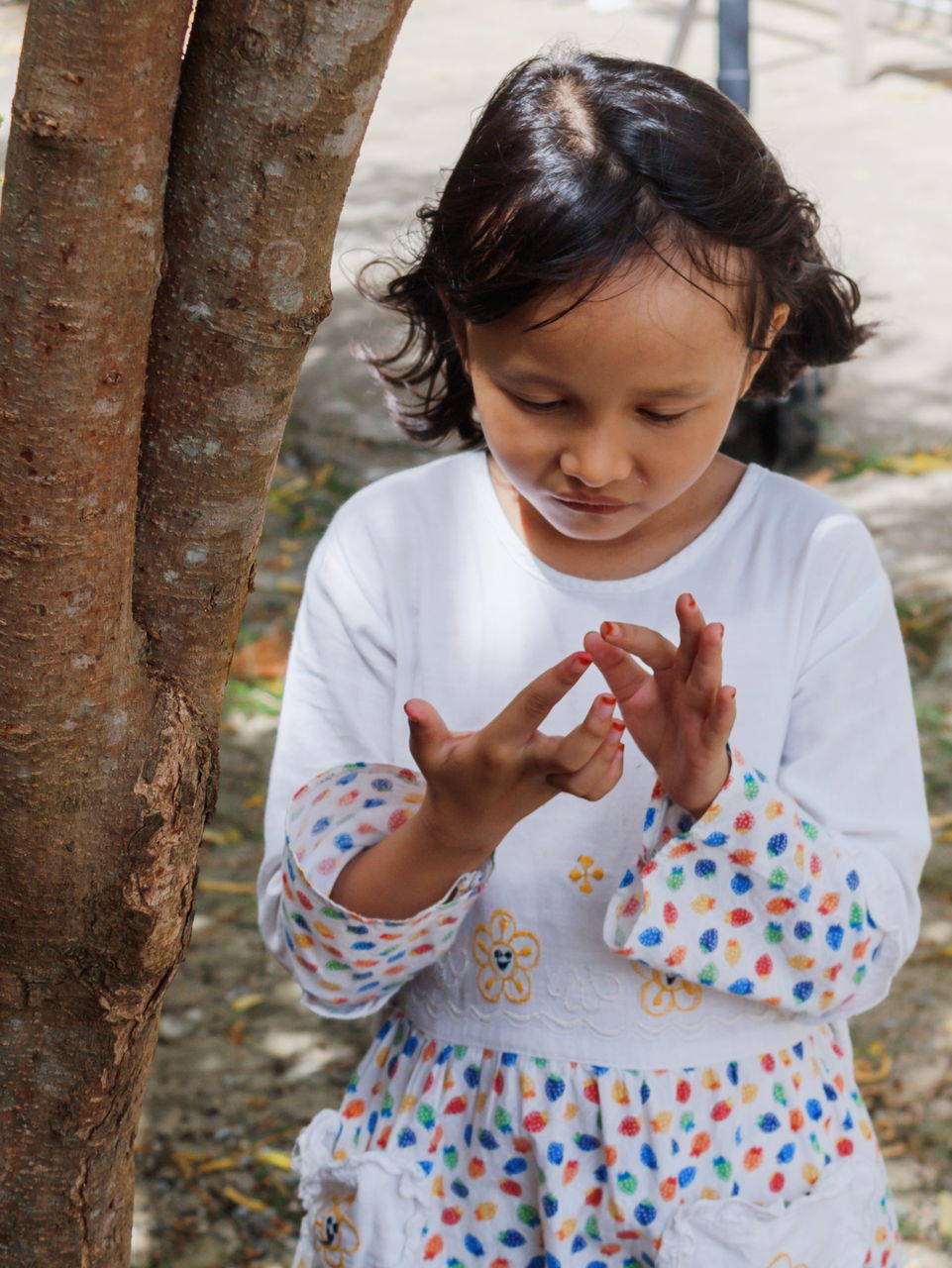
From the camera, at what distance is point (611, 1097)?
1676mm

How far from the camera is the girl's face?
1.52 metres

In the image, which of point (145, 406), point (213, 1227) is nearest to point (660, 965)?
point (145, 406)

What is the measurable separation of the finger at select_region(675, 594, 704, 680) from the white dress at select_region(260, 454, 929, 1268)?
16cm

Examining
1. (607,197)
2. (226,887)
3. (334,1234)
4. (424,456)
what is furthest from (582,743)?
(424,456)

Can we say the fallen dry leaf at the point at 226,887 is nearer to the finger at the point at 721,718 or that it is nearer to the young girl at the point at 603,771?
the young girl at the point at 603,771

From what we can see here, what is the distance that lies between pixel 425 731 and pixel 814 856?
0.45m

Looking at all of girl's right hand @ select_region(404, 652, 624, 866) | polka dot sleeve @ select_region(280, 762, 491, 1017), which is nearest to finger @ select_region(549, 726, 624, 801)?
girl's right hand @ select_region(404, 652, 624, 866)

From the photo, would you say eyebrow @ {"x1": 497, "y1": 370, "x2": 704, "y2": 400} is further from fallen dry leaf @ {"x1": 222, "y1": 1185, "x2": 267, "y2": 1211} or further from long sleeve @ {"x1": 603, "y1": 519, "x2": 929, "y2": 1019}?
fallen dry leaf @ {"x1": 222, "y1": 1185, "x2": 267, "y2": 1211}

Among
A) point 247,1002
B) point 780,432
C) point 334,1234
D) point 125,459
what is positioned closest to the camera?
point 125,459

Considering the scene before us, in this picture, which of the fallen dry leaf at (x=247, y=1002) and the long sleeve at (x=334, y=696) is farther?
the fallen dry leaf at (x=247, y=1002)

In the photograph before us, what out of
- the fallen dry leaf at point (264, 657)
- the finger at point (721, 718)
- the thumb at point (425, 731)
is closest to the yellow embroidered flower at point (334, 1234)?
the thumb at point (425, 731)

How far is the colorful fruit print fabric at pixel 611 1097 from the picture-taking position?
5.27 ft

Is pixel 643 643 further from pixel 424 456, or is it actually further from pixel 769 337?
pixel 424 456

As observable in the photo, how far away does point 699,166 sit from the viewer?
1.61 meters
